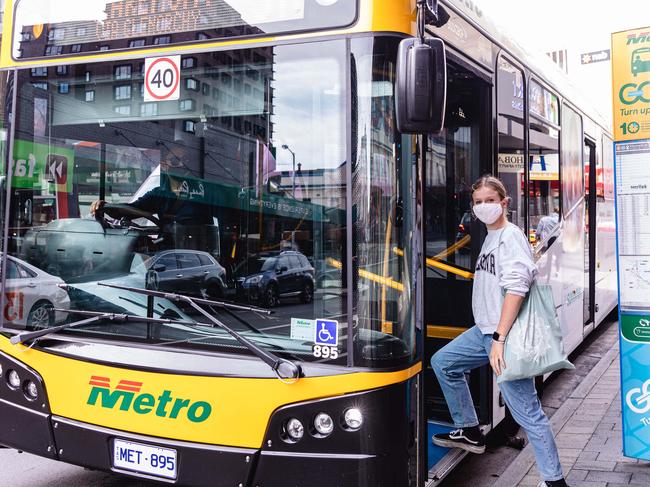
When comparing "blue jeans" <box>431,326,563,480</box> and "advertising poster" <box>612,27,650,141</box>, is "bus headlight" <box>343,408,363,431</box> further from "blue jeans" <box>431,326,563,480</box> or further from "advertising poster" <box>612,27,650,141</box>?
"advertising poster" <box>612,27,650,141</box>

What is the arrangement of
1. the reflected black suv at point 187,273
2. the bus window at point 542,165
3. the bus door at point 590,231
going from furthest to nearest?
the bus door at point 590,231 → the bus window at point 542,165 → the reflected black suv at point 187,273

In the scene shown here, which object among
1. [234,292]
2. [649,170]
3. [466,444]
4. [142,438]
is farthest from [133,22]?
[649,170]

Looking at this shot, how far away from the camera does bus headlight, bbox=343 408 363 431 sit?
3.01 m

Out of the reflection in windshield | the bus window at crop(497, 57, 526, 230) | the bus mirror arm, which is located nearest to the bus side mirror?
the bus mirror arm

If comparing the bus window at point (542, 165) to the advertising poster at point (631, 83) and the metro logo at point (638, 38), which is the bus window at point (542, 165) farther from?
the metro logo at point (638, 38)

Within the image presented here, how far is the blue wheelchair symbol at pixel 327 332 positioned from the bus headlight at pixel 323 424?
0.32m

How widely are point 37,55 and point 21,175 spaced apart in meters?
0.66

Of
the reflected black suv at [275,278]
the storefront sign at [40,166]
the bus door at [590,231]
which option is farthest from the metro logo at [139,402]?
the bus door at [590,231]

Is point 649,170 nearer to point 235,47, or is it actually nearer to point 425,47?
point 425,47

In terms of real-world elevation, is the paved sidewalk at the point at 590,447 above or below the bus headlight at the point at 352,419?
below

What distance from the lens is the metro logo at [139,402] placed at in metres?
3.22

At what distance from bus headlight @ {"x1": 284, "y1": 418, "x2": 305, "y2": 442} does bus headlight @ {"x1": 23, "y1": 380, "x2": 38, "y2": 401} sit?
143cm

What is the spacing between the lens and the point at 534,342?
3.70 metres

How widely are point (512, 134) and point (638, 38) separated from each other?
3.28ft
